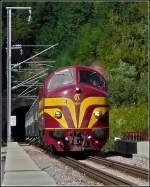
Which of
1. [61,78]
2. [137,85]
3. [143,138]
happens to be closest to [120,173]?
[61,78]

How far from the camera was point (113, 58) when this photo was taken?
61.2m

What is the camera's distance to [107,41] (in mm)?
63219

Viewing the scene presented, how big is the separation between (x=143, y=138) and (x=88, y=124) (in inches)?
465

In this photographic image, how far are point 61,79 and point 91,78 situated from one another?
115 centimetres

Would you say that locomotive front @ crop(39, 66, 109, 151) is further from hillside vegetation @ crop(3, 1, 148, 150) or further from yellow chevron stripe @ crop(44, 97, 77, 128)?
hillside vegetation @ crop(3, 1, 148, 150)

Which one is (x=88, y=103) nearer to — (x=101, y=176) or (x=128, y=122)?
(x=101, y=176)

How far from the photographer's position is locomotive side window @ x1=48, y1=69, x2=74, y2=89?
938 inches

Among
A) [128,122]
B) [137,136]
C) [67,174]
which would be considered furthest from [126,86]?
[67,174]

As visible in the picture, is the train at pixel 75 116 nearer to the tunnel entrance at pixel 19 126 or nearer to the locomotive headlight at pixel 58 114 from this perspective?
the locomotive headlight at pixel 58 114

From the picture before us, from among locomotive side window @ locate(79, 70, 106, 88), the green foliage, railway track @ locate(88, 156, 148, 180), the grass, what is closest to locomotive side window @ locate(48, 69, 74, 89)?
locomotive side window @ locate(79, 70, 106, 88)

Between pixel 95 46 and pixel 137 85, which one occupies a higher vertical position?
pixel 95 46

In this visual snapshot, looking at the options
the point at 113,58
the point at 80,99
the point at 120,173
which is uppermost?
the point at 113,58

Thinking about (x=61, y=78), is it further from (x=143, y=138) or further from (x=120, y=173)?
(x=143, y=138)

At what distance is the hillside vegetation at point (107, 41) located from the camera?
133 ft
